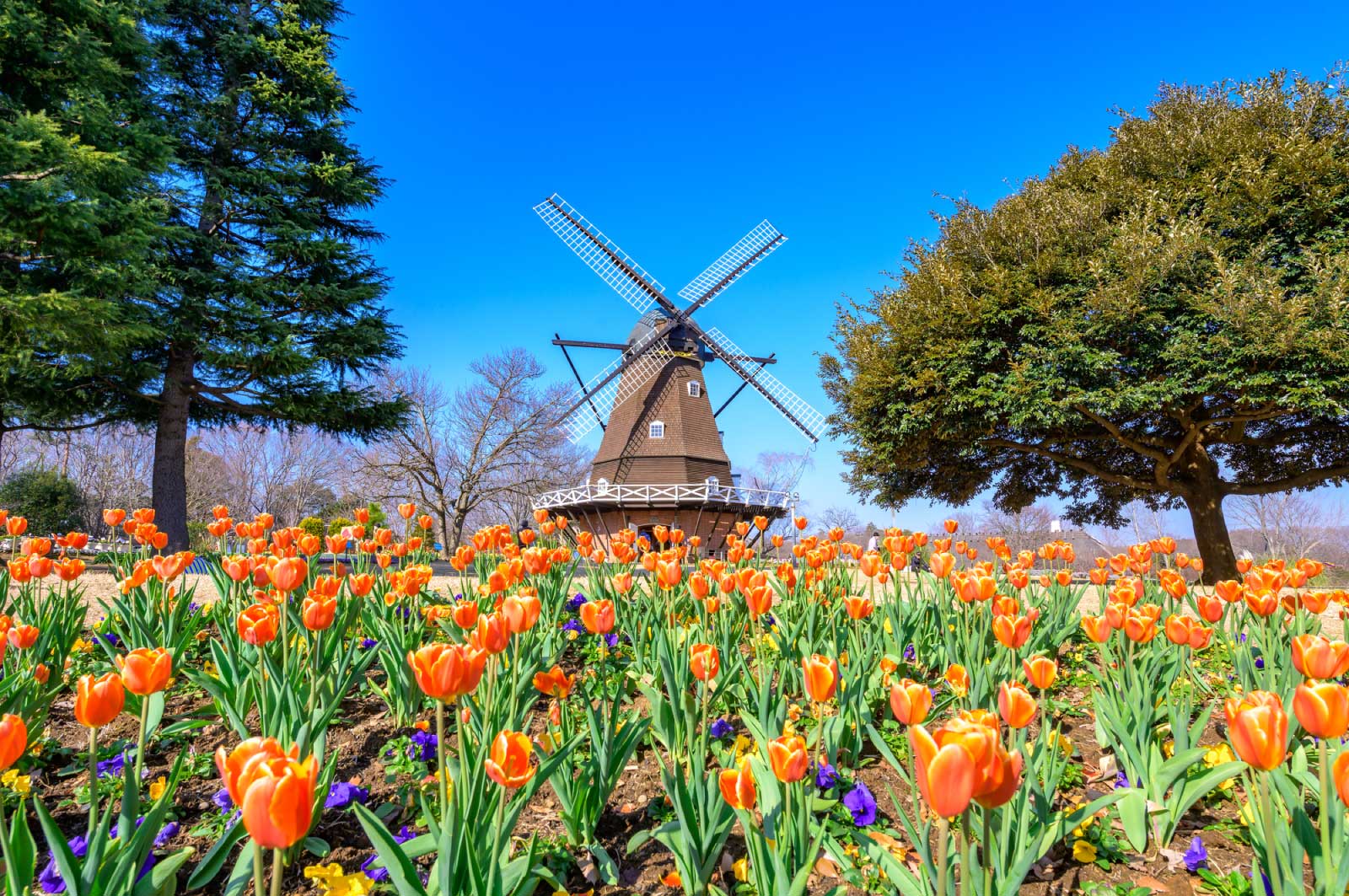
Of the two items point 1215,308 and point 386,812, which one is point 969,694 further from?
point 1215,308

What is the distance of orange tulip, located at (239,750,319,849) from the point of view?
104 cm

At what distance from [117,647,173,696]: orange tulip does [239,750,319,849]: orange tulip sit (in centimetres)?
88

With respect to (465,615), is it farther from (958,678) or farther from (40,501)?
(40,501)

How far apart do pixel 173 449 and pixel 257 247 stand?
16.3 feet

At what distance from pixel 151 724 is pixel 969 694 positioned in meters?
3.42

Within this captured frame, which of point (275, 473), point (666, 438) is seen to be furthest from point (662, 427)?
point (275, 473)

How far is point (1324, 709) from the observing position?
1.48m

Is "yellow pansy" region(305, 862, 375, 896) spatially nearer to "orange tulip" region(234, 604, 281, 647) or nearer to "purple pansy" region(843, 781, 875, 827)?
"orange tulip" region(234, 604, 281, 647)

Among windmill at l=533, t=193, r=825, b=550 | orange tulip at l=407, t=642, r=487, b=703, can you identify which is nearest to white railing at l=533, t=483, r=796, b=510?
windmill at l=533, t=193, r=825, b=550

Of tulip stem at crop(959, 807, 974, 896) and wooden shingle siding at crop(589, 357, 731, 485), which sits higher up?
wooden shingle siding at crop(589, 357, 731, 485)

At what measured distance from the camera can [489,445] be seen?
27.2 m

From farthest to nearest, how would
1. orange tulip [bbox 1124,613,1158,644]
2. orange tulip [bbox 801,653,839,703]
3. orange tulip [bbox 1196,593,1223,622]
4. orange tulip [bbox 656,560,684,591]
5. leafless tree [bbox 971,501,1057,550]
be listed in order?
1. leafless tree [bbox 971,501,1057,550]
2. orange tulip [bbox 656,560,684,591]
3. orange tulip [bbox 1196,593,1223,622]
4. orange tulip [bbox 1124,613,1158,644]
5. orange tulip [bbox 801,653,839,703]

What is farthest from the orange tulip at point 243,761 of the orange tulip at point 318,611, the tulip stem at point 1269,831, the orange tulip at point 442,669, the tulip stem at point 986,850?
the tulip stem at point 1269,831

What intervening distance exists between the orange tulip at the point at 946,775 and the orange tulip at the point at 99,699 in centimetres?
166
